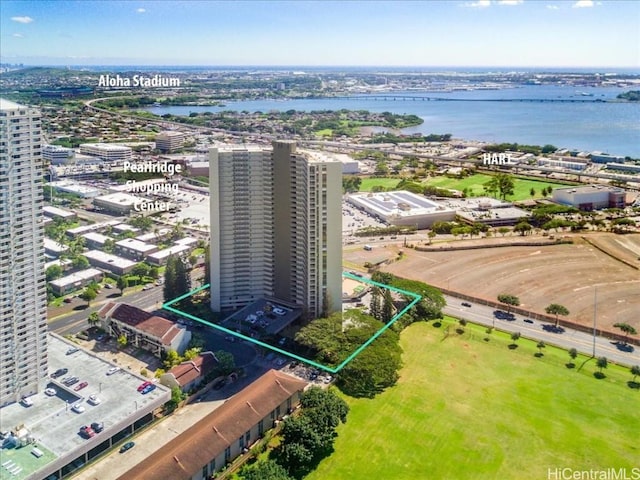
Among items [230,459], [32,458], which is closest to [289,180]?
[230,459]

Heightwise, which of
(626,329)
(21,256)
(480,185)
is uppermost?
(21,256)

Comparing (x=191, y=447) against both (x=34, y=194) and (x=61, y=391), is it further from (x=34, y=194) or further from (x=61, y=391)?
(x=34, y=194)

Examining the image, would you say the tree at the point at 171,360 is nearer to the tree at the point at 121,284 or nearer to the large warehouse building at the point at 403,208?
the tree at the point at 121,284

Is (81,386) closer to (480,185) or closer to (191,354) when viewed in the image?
(191,354)

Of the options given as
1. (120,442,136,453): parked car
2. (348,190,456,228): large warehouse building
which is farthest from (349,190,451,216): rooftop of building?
(120,442,136,453): parked car

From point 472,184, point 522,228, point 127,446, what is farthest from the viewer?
point 472,184

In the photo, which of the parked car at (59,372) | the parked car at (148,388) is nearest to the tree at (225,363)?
the parked car at (148,388)

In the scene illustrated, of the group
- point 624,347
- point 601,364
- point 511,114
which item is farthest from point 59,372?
point 511,114
